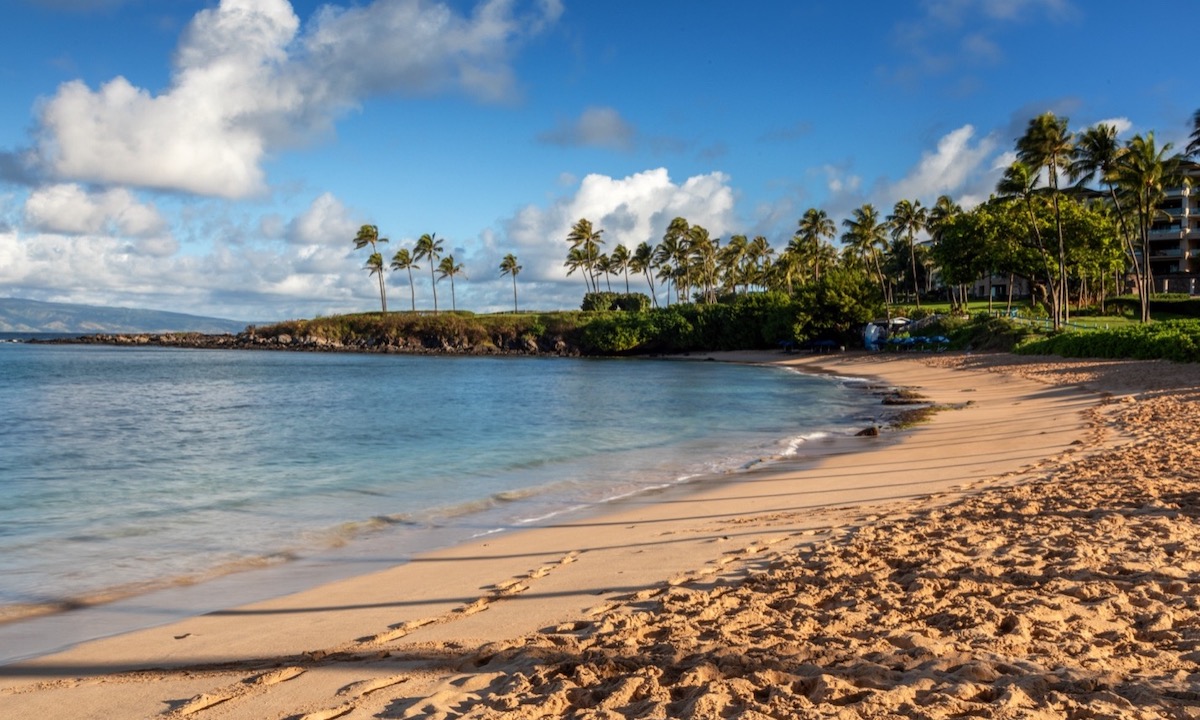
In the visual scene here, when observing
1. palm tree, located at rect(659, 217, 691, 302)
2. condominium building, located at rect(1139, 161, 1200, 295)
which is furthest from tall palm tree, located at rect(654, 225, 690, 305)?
condominium building, located at rect(1139, 161, 1200, 295)

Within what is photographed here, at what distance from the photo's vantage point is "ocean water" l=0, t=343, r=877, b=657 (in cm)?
1110

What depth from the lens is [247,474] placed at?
17.9 m

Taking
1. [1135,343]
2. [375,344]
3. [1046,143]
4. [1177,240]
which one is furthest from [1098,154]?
[375,344]

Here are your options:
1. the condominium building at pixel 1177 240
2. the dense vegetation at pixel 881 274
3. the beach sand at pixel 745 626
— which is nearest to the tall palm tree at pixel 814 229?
the dense vegetation at pixel 881 274

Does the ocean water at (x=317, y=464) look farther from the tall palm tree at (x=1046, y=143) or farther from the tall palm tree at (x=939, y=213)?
the tall palm tree at (x=939, y=213)

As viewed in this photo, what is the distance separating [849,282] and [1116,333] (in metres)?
38.2

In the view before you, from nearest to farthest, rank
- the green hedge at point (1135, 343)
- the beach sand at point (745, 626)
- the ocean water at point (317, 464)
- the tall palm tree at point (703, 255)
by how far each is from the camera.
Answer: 1. the beach sand at point (745, 626)
2. the ocean water at point (317, 464)
3. the green hedge at point (1135, 343)
4. the tall palm tree at point (703, 255)

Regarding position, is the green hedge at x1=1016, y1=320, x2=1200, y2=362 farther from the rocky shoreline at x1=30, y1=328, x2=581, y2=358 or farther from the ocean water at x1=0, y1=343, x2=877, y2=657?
the rocky shoreline at x1=30, y1=328, x2=581, y2=358

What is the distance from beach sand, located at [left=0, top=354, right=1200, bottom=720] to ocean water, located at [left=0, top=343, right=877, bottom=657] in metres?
2.56

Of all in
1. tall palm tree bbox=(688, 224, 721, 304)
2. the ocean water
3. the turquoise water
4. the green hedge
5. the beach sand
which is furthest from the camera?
tall palm tree bbox=(688, 224, 721, 304)

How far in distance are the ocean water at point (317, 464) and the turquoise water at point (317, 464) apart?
64 millimetres

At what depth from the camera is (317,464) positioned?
64.2 feet

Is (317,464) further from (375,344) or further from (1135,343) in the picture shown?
(375,344)

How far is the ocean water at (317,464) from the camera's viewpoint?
437 inches
